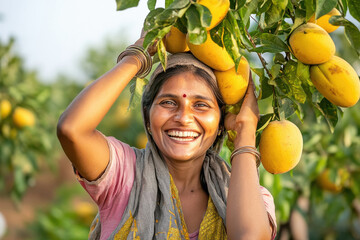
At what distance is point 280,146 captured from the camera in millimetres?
1663

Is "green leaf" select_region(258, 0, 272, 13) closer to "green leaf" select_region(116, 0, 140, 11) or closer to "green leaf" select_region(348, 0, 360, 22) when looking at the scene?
"green leaf" select_region(348, 0, 360, 22)

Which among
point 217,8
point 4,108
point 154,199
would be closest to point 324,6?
point 217,8

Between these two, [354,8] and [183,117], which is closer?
[354,8]

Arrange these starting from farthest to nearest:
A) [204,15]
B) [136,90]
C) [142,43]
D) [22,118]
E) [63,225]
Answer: [63,225]
[22,118]
[136,90]
[142,43]
[204,15]

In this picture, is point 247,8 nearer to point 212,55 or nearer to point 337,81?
point 212,55

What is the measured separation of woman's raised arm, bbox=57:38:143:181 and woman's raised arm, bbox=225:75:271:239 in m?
0.43

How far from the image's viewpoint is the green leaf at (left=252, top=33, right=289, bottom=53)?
1620mm

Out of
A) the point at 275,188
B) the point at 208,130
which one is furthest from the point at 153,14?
the point at 275,188

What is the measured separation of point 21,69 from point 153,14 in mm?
4088

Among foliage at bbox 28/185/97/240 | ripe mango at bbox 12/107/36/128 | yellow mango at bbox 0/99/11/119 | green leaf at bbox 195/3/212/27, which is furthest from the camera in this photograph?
foliage at bbox 28/185/97/240

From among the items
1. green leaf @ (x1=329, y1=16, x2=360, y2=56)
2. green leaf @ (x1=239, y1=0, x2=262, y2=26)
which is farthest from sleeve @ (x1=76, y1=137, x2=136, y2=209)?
green leaf @ (x1=329, y1=16, x2=360, y2=56)

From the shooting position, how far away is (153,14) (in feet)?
4.76

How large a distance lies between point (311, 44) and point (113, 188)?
796 mm

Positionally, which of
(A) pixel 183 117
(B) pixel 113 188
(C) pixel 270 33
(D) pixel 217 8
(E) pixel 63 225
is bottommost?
(E) pixel 63 225
